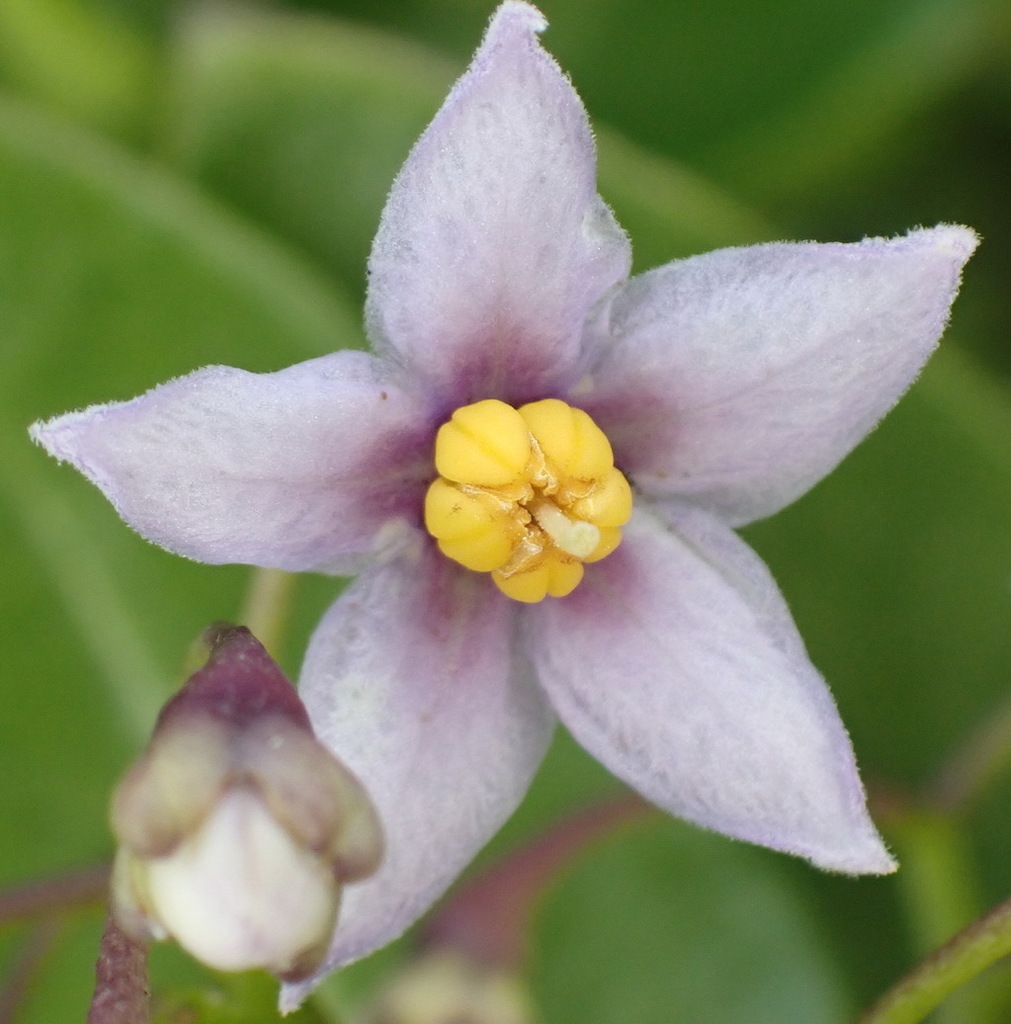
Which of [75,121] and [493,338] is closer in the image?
[493,338]

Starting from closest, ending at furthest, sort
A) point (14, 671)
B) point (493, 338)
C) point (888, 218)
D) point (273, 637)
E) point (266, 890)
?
point (266, 890) → point (493, 338) → point (273, 637) → point (14, 671) → point (888, 218)

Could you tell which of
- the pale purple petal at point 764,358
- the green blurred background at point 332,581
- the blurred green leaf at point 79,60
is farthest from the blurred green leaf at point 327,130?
the pale purple petal at point 764,358

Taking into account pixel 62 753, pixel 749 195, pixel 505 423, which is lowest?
pixel 62 753

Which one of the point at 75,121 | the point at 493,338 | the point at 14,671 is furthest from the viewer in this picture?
the point at 75,121

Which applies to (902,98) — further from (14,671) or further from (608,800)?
(14,671)

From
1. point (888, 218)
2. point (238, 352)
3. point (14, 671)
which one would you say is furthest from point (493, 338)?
point (888, 218)

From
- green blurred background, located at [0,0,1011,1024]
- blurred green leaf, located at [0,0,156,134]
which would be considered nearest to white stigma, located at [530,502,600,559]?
green blurred background, located at [0,0,1011,1024]

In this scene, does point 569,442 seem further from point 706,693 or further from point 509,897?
point 509,897

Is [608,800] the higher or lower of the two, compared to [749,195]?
lower

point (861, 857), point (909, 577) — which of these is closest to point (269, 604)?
point (861, 857)
